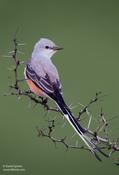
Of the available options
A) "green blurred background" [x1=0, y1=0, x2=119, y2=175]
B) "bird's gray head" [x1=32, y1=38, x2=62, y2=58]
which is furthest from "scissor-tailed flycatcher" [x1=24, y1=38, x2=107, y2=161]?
"green blurred background" [x1=0, y1=0, x2=119, y2=175]

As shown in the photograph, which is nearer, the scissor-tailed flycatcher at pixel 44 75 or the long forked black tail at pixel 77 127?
the long forked black tail at pixel 77 127

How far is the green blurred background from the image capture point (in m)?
7.62

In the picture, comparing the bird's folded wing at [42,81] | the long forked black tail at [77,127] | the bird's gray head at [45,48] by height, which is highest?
the bird's gray head at [45,48]

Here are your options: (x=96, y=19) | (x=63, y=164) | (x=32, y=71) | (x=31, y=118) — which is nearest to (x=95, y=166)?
(x=63, y=164)

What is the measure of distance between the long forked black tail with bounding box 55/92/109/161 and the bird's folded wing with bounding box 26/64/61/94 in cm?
14

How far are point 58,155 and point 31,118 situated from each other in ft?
1.94

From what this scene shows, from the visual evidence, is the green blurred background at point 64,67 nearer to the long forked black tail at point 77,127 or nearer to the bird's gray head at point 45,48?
the bird's gray head at point 45,48

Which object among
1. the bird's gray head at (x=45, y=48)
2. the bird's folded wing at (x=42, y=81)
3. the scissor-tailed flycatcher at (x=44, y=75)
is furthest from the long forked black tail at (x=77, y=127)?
the bird's gray head at (x=45, y=48)

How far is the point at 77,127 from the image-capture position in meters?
5.26

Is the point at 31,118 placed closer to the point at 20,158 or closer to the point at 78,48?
the point at 20,158

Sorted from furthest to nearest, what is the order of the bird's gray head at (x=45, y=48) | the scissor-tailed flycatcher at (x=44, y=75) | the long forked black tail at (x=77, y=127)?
the bird's gray head at (x=45, y=48) < the scissor-tailed flycatcher at (x=44, y=75) < the long forked black tail at (x=77, y=127)

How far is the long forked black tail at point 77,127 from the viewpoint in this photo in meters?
5.02

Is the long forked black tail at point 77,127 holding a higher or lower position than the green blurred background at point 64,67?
lower

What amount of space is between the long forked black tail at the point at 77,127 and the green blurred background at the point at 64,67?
1.65m
